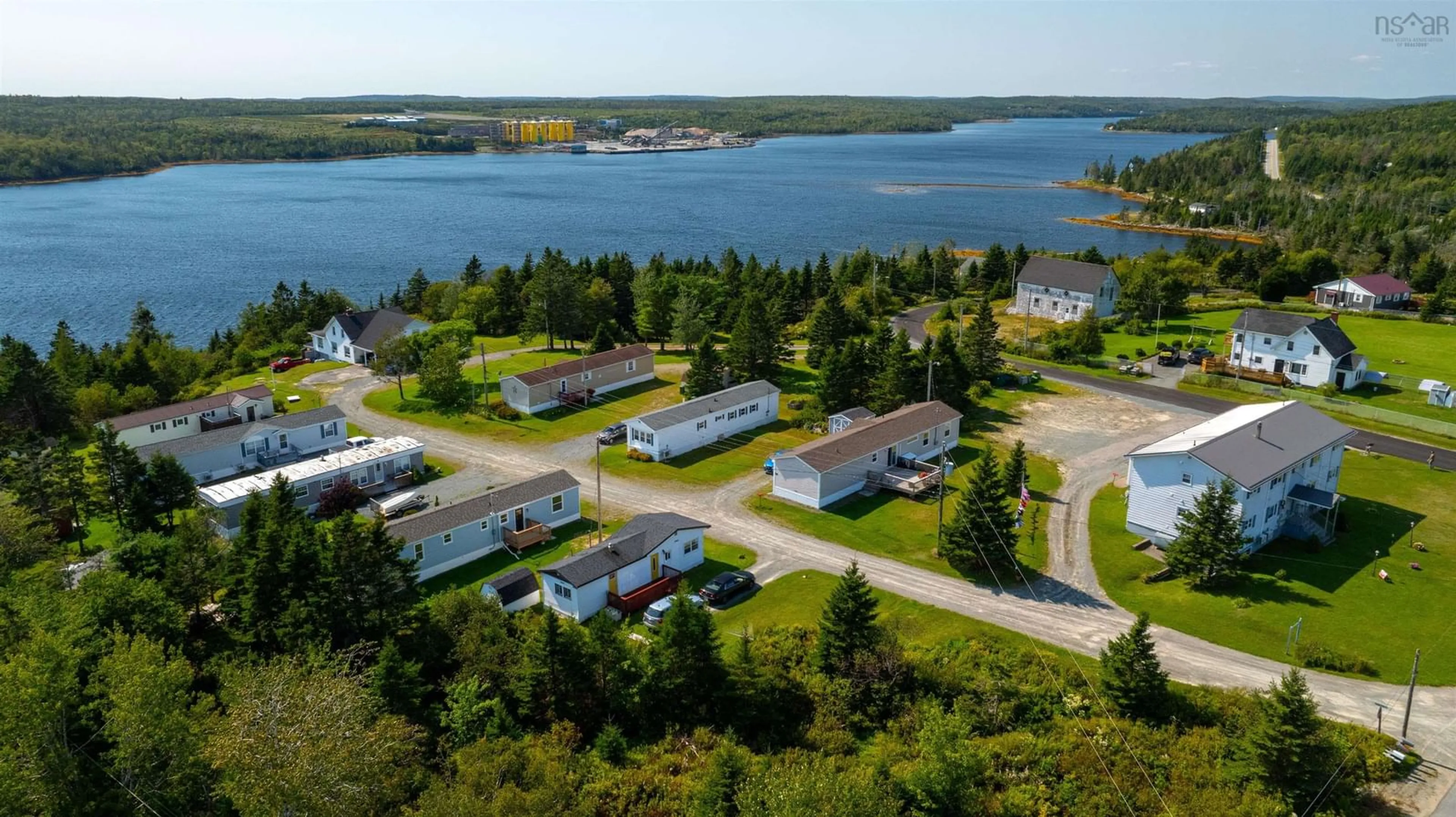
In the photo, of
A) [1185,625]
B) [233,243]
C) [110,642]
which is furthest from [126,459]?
[233,243]

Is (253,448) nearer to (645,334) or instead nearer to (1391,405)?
(645,334)

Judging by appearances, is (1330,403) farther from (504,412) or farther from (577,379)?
(504,412)

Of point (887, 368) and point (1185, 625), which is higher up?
point (887, 368)

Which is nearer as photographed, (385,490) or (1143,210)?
(385,490)

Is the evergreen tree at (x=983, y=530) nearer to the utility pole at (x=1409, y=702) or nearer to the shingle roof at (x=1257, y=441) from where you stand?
the shingle roof at (x=1257, y=441)

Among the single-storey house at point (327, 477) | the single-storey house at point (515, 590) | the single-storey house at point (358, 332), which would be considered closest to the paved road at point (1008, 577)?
the single-storey house at point (327, 477)

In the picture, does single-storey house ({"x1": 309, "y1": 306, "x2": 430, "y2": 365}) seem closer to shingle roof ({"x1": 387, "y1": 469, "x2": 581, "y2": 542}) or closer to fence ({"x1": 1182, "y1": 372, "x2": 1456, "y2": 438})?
shingle roof ({"x1": 387, "y1": 469, "x2": 581, "y2": 542})
